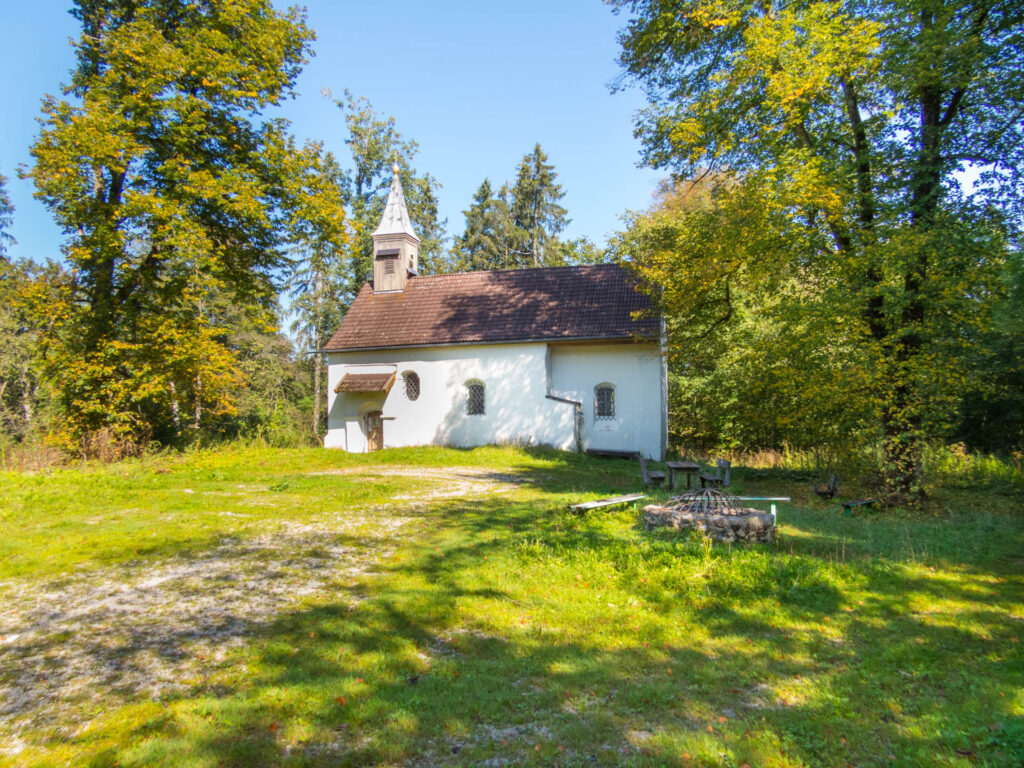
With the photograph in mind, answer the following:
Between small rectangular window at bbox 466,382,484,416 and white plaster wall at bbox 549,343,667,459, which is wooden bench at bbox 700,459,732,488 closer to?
white plaster wall at bbox 549,343,667,459

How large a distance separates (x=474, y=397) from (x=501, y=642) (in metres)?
17.1

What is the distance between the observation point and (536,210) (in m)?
38.7

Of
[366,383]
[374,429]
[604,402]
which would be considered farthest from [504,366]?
[374,429]

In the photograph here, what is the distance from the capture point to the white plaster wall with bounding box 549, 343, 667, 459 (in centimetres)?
1945

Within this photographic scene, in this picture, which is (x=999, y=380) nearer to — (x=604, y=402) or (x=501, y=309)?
(x=604, y=402)

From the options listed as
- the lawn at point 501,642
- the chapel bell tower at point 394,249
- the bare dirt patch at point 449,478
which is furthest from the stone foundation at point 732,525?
the chapel bell tower at point 394,249

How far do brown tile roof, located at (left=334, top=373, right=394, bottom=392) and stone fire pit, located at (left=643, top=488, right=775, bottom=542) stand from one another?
15.1 metres

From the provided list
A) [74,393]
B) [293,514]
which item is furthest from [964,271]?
[74,393]

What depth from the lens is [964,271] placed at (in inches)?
369

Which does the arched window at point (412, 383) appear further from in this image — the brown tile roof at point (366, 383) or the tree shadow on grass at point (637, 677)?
the tree shadow on grass at point (637, 677)

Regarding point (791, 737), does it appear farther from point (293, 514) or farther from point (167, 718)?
point (293, 514)

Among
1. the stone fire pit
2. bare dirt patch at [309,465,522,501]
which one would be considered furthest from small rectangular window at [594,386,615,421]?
the stone fire pit

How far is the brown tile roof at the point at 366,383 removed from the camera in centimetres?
2067

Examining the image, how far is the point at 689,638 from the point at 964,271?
9091 mm
